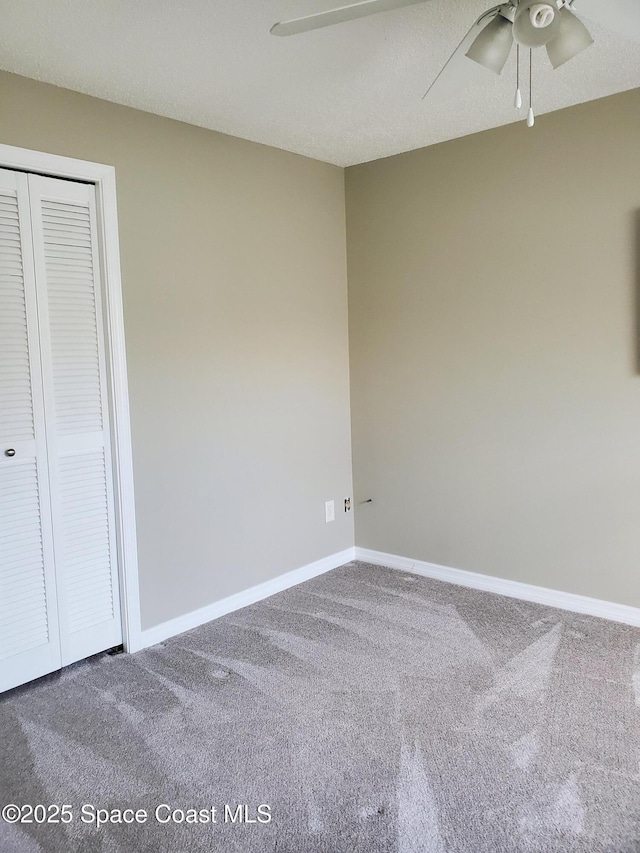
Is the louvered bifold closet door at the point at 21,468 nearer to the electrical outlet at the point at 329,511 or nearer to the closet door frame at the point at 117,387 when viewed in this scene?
Result: the closet door frame at the point at 117,387

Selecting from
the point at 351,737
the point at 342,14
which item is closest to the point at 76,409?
the point at 351,737

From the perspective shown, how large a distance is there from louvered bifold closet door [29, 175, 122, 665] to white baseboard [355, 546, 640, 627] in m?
1.67

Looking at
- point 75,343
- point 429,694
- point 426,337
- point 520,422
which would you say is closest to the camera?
point 429,694

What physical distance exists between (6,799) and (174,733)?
532 millimetres

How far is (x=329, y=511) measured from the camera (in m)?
3.81

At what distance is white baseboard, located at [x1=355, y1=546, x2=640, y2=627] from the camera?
2.94 meters

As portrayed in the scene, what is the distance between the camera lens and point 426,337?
11.5 ft

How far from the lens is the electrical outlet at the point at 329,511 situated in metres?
3.79

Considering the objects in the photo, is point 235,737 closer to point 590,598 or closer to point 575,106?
point 590,598

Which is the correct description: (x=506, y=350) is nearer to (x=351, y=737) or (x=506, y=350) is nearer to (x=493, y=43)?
(x=493, y=43)

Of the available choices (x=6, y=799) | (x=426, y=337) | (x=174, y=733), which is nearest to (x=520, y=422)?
(x=426, y=337)

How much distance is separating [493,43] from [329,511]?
8.54 feet

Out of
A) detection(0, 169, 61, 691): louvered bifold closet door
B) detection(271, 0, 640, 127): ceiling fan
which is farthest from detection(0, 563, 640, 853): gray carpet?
detection(271, 0, 640, 127): ceiling fan

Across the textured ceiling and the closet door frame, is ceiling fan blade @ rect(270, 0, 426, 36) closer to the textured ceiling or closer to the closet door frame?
the textured ceiling
